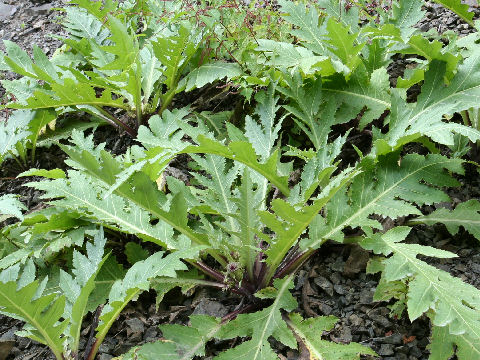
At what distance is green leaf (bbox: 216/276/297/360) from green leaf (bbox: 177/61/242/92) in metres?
1.18

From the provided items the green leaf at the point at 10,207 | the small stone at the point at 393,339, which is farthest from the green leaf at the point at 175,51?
the small stone at the point at 393,339

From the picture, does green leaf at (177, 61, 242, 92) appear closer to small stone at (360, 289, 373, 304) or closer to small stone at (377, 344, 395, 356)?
small stone at (360, 289, 373, 304)

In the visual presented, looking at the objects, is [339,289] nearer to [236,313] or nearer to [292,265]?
[292,265]

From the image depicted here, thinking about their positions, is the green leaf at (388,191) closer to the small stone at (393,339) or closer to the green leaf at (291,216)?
the green leaf at (291,216)

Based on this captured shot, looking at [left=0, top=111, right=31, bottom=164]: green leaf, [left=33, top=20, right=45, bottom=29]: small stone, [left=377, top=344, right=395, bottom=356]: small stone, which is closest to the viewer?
[left=377, top=344, right=395, bottom=356]: small stone

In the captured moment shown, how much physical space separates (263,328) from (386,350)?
0.43 meters

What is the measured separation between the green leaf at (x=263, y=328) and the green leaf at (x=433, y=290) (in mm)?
352

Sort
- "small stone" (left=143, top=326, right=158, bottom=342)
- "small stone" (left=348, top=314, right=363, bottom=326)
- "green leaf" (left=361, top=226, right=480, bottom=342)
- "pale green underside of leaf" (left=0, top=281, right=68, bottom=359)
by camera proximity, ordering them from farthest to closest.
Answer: "small stone" (left=143, top=326, right=158, bottom=342), "small stone" (left=348, top=314, right=363, bottom=326), "pale green underside of leaf" (left=0, top=281, right=68, bottom=359), "green leaf" (left=361, top=226, right=480, bottom=342)

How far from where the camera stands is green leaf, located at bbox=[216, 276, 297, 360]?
146 cm

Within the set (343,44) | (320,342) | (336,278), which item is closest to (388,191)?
(336,278)

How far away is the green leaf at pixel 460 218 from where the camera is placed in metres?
1.70

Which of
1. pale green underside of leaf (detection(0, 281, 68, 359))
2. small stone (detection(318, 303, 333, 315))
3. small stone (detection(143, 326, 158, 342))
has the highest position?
pale green underside of leaf (detection(0, 281, 68, 359))

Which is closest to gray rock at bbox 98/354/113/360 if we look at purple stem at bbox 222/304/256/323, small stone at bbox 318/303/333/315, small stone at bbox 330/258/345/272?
purple stem at bbox 222/304/256/323

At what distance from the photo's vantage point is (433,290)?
1.36 metres
